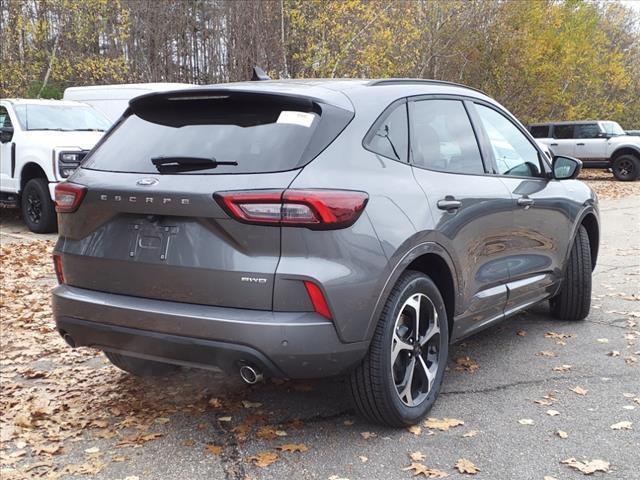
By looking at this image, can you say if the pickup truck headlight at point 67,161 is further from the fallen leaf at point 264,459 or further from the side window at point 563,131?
the side window at point 563,131

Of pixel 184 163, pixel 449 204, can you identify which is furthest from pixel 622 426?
pixel 184 163

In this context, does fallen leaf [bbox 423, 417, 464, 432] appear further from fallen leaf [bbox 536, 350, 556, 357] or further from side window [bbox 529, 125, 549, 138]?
side window [bbox 529, 125, 549, 138]

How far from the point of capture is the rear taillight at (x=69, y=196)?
3559mm

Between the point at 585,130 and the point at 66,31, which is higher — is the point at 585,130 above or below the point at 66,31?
A: below

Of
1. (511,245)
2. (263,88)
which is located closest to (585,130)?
(511,245)

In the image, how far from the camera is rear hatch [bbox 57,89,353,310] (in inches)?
123

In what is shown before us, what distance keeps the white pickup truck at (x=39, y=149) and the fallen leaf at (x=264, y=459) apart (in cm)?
804

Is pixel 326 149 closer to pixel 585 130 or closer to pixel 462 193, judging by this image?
pixel 462 193

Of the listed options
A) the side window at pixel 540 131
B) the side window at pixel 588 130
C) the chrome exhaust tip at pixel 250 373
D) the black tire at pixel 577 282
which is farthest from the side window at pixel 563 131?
the chrome exhaust tip at pixel 250 373

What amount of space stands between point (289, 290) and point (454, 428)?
129 cm

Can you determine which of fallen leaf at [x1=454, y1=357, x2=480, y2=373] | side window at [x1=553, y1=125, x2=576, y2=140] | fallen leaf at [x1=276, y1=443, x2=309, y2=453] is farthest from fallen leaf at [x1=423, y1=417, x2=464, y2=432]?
side window at [x1=553, y1=125, x2=576, y2=140]

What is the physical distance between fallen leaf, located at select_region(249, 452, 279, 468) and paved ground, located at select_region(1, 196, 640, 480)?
0.09ft

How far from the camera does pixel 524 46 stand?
28375 mm

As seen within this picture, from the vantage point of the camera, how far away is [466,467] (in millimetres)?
3283
